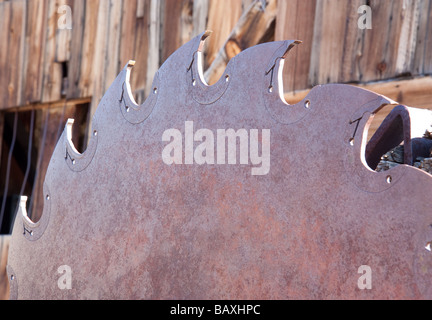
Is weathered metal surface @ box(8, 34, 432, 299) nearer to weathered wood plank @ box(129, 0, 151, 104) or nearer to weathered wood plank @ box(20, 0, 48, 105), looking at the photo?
weathered wood plank @ box(129, 0, 151, 104)

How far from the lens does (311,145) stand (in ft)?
5.39

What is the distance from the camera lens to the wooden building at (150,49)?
3.23m

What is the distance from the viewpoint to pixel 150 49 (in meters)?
4.48

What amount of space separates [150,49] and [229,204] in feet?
9.20

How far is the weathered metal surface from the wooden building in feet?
4.72

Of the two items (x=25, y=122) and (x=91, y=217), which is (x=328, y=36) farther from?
(x=25, y=122)

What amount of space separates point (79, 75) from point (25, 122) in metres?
0.92

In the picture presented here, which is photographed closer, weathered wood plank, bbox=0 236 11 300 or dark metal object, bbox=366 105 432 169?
dark metal object, bbox=366 105 432 169

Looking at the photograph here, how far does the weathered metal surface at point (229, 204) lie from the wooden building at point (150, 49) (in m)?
1.44

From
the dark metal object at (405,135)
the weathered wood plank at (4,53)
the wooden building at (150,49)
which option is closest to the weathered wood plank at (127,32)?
the wooden building at (150,49)

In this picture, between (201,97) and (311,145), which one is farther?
(201,97)

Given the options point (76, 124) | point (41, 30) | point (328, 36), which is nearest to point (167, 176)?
point (328, 36)

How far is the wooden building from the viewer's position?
3.23 m

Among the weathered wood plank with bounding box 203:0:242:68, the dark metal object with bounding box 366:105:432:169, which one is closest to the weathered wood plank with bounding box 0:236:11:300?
the weathered wood plank with bounding box 203:0:242:68
